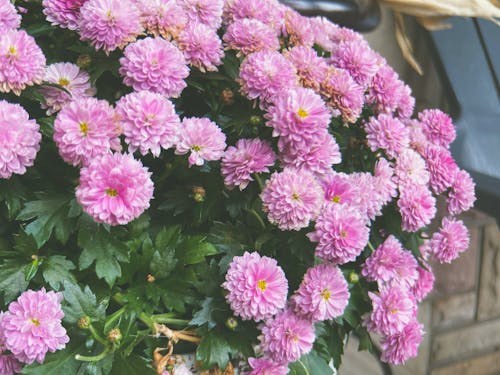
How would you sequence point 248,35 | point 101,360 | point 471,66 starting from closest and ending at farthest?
1. point 101,360
2. point 248,35
3. point 471,66

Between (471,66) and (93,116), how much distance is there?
949mm

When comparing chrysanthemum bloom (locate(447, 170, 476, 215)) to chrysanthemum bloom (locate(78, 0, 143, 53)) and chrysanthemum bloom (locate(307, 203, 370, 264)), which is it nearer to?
chrysanthemum bloom (locate(307, 203, 370, 264))

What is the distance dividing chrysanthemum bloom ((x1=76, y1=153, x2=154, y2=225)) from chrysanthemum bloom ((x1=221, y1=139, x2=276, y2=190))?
0.32 ft

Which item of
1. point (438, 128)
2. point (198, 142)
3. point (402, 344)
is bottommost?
point (402, 344)

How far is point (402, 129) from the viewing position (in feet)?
2.33

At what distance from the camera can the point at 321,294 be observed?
21.8 inches

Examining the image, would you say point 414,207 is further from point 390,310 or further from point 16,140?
point 16,140

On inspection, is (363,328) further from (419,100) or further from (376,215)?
(419,100)

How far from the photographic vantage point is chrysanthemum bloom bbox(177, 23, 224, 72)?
0.60m

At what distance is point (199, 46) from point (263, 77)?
0.23 feet

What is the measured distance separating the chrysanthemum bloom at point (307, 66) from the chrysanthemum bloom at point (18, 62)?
25 centimetres

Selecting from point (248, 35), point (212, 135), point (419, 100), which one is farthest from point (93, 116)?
point (419, 100)

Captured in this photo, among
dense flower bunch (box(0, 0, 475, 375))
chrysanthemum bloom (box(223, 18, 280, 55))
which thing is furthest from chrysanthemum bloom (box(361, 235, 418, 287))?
chrysanthemum bloom (box(223, 18, 280, 55))

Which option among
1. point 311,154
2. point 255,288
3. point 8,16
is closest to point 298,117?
point 311,154
